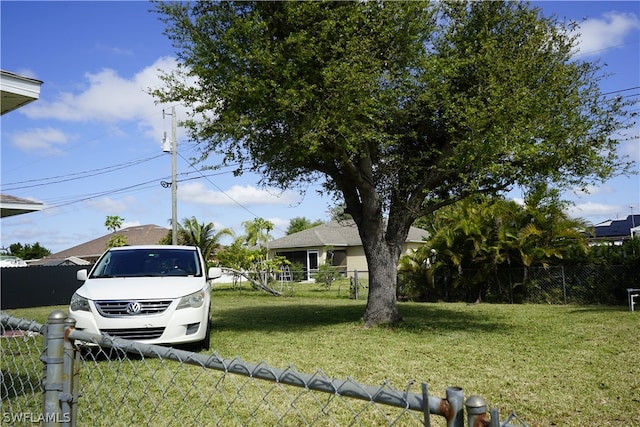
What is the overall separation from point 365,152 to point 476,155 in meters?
2.43

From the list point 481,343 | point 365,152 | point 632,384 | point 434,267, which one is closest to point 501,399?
point 632,384

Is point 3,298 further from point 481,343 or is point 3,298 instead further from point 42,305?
point 481,343

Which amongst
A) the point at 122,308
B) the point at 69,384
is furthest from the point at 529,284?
the point at 69,384

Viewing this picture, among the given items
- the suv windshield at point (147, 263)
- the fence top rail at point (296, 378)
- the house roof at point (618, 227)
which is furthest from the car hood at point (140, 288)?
the house roof at point (618, 227)

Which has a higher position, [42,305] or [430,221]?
[430,221]

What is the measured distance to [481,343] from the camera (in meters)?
9.77

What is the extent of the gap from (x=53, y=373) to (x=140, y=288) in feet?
19.7

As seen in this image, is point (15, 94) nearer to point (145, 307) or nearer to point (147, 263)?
point (147, 263)

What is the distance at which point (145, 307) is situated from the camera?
8250mm

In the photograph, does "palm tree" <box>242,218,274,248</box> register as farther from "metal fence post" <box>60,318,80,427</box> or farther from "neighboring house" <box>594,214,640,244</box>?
"metal fence post" <box>60,318,80,427</box>

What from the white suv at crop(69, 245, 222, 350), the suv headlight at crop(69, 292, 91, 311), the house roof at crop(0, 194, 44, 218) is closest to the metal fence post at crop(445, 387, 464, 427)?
the white suv at crop(69, 245, 222, 350)

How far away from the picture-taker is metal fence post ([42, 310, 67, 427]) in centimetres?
264

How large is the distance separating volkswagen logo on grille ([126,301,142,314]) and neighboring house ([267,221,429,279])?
30.2m

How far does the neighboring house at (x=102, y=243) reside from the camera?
4472 cm
